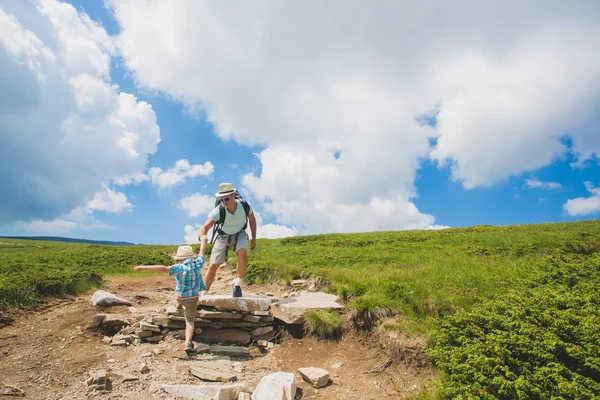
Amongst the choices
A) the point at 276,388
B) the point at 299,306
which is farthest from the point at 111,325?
the point at 276,388

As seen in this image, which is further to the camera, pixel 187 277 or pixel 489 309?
pixel 187 277

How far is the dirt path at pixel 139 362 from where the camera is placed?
215 inches

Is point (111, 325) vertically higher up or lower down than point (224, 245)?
lower down

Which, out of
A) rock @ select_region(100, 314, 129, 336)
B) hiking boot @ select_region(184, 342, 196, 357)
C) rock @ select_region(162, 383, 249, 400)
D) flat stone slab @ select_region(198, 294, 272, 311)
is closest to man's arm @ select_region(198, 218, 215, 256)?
flat stone slab @ select_region(198, 294, 272, 311)

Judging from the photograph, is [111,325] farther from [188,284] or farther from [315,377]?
[315,377]

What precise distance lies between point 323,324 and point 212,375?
2.71m

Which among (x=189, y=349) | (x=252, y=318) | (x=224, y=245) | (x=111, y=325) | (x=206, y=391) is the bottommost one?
(x=206, y=391)

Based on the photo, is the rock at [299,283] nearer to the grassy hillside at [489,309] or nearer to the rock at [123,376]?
the grassy hillside at [489,309]

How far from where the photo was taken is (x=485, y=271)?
28.2 ft

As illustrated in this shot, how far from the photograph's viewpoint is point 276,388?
5176mm

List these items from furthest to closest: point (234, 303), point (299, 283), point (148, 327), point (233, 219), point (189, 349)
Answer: point (299, 283) < point (233, 219) < point (234, 303) < point (148, 327) < point (189, 349)

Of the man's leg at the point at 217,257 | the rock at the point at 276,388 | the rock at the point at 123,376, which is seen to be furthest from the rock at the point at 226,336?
the rock at the point at 276,388

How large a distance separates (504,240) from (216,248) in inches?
602

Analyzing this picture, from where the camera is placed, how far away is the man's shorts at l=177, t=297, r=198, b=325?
7.41m
